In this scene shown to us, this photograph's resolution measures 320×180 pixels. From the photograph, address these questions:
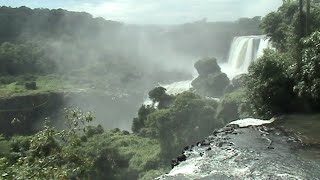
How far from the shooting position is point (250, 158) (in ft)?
37.6

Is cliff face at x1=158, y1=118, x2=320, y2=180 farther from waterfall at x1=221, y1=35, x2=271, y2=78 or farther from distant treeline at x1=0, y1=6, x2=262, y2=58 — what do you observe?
distant treeline at x1=0, y1=6, x2=262, y2=58

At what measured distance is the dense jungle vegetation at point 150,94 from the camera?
31.6 feet

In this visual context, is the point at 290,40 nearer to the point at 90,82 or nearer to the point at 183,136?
the point at 183,136

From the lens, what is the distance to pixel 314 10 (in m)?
20.8

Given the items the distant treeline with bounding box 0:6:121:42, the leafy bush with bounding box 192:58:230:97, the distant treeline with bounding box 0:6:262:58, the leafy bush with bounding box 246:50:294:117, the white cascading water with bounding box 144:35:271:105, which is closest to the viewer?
the leafy bush with bounding box 246:50:294:117

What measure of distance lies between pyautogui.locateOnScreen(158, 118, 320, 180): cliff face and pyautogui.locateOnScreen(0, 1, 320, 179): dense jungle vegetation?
110 inches

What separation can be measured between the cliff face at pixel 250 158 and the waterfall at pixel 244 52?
31.2m

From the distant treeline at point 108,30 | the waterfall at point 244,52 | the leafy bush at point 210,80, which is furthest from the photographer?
the distant treeline at point 108,30

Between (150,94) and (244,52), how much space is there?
45.7 ft

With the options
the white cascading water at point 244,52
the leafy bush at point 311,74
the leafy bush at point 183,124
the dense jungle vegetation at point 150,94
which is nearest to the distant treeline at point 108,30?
the dense jungle vegetation at point 150,94

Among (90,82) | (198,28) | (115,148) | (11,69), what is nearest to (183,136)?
(115,148)

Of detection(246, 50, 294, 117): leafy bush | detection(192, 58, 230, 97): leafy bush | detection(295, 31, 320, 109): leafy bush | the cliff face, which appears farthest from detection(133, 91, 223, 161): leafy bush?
detection(192, 58, 230, 97): leafy bush

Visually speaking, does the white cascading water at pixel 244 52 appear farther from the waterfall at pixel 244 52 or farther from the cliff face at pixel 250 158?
the cliff face at pixel 250 158

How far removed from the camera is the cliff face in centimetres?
1030
